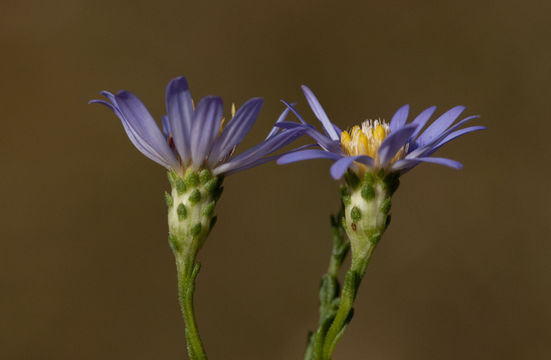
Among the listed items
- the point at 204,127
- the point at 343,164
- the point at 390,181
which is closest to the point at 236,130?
the point at 204,127

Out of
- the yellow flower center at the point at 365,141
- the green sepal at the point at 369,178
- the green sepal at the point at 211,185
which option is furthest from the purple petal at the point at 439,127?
the green sepal at the point at 211,185

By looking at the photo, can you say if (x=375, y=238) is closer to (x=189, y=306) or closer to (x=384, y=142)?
(x=384, y=142)

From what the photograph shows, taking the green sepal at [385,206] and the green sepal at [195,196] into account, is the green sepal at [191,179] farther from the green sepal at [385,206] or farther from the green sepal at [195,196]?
the green sepal at [385,206]

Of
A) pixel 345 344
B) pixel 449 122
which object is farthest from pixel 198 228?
pixel 345 344

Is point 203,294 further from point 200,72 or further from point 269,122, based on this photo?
point 200,72

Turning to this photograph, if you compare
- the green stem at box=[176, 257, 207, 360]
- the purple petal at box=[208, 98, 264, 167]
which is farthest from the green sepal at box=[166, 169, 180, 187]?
the green stem at box=[176, 257, 207, 360]
